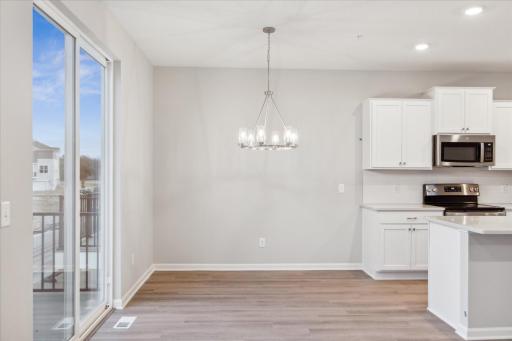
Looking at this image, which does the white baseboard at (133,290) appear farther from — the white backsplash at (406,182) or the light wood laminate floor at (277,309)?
the white backsplash at (406,182)

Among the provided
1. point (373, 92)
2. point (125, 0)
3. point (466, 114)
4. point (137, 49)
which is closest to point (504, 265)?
point (466, 114)

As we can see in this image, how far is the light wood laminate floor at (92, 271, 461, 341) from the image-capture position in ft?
10.1

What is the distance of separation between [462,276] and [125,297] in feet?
10.3

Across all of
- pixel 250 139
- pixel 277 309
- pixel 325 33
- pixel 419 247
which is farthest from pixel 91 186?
pixel 419 247

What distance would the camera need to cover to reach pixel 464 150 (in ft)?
16.0

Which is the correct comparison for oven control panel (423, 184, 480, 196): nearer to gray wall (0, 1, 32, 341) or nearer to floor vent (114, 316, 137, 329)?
floor vent (114, 316, 137, 329)

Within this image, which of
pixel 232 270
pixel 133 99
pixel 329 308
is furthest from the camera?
pixel 232 270

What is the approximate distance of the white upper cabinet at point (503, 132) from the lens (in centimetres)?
495

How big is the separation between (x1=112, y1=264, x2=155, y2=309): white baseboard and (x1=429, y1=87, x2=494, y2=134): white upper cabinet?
4.18 meters

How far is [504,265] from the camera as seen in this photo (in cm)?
298

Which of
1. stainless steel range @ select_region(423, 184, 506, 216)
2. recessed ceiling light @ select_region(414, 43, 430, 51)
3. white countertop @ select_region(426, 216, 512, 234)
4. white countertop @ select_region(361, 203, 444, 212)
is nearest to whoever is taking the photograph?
white countertop @ select_region(426, 216, 512, 234)

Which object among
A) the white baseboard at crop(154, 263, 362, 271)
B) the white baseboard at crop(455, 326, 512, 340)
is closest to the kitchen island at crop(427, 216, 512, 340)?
the white baseboard at crop(455, 326, 512, 340)

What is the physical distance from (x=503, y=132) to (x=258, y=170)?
337cm

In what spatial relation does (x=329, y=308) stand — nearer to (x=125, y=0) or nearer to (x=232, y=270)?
(x=232, y=270)
